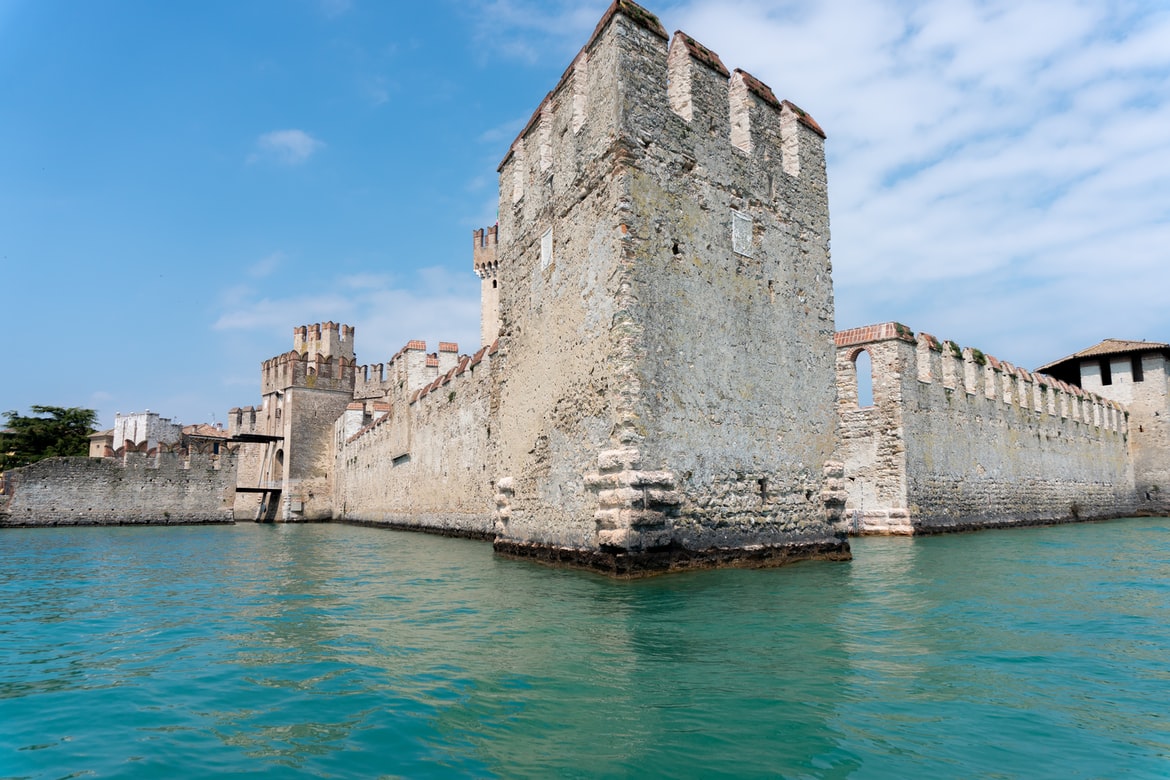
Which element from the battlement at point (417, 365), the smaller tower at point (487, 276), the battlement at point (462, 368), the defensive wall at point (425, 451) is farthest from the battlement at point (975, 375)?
the smaller tower at point (487, 276)

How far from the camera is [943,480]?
17.9 metres

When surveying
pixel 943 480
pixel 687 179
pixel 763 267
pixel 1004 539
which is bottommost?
pixel 1004 539

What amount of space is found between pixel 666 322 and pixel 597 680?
4984 mm

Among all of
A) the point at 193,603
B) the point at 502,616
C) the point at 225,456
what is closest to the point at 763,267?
the point at 502,616

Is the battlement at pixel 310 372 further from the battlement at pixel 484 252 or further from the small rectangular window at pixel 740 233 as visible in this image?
the small rectangular window at pixel 740 233

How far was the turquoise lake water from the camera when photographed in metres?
2.74

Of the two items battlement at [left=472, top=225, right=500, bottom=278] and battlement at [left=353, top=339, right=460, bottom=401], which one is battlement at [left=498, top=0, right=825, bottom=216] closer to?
battlement at [left=353, top=339, right=460, bottom=401]

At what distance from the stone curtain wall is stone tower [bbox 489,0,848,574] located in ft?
83.3

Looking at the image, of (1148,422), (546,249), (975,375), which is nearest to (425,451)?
(546,249)

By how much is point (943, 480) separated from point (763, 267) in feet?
36.7

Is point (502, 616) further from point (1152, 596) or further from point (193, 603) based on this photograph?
point (1152, 596)

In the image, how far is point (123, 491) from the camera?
2933cm

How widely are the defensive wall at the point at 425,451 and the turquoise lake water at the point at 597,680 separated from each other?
224 inches

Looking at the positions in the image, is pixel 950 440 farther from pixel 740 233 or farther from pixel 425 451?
pixel 425 451
